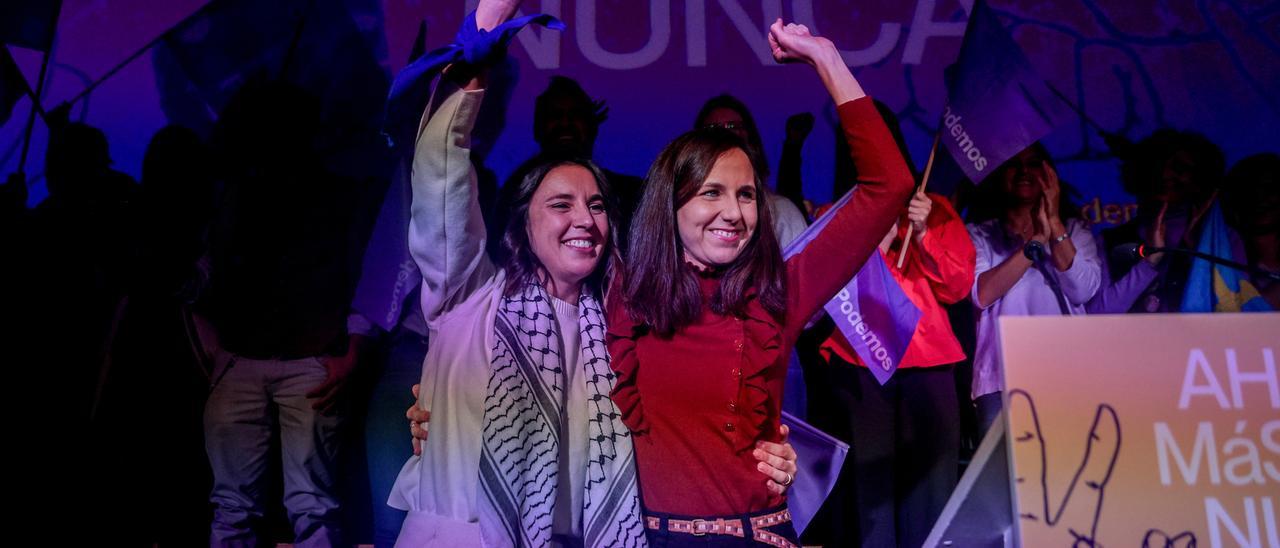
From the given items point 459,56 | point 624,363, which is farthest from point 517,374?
point 459,56

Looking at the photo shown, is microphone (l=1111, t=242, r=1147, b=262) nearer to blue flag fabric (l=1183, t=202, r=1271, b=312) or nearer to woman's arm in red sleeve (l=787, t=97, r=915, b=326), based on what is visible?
Result: woman's arm in red sleeve (l=787, t=97, r=915, b=326)

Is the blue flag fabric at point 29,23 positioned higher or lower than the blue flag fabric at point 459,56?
higher

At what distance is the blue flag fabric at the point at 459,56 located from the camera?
8.62 ft

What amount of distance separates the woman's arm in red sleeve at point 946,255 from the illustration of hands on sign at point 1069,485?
1901 millimetres

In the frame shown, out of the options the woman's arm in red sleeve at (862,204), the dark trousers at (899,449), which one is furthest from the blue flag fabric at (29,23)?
the dark trousers at (899,449)

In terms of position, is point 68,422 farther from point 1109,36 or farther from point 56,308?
point 1109,36

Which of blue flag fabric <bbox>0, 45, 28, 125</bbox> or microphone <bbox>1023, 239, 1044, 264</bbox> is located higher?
blue flag fabric <bbox>0, 45, 28, 125</bbox>

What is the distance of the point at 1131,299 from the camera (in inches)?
175

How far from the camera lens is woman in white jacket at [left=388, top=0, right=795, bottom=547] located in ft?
9.64

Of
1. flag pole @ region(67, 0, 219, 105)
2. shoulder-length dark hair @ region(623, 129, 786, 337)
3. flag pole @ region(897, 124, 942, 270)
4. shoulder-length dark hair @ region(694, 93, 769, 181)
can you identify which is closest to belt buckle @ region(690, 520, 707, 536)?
shoulder-length dark hair @ region(623, 129, 786, 337)

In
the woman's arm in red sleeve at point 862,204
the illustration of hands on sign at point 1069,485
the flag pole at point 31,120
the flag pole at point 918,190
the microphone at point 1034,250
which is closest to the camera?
the illustration of hands on sign at point 1069,485

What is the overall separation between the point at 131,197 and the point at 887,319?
3.02 meters

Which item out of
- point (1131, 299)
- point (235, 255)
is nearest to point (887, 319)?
point (1131, 299)

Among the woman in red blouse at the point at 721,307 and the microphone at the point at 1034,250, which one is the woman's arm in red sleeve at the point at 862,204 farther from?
the microphone at the point at 1034,250
